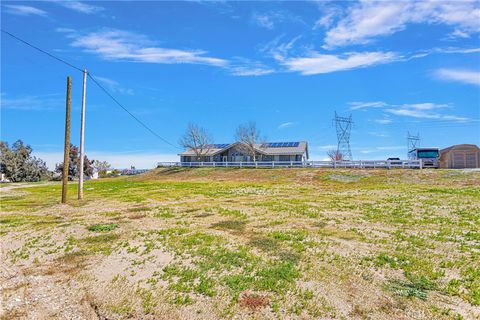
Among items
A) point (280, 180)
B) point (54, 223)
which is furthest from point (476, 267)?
point (280, 180)

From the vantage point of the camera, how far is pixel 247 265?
8.84 m

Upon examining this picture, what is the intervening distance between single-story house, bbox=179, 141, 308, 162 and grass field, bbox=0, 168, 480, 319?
5339cm

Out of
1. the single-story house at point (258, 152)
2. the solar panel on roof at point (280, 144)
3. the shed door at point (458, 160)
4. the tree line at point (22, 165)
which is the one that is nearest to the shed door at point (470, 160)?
the shed door at point (458, 160)

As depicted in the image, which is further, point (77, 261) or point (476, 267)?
point (77, 261)

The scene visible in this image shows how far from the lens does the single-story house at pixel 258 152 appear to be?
2771 inches

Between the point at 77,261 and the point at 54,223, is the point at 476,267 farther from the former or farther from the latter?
the point at 54,223

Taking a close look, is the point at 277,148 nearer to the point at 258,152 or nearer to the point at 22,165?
the point at 258,152

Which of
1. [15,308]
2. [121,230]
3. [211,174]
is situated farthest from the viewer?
[211,174]

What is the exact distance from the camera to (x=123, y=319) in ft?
21.0

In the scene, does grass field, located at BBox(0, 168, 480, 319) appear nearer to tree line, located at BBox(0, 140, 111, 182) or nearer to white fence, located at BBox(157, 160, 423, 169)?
white fence, located at BBox(157, 160, 423, 169)

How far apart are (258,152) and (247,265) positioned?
208 feet

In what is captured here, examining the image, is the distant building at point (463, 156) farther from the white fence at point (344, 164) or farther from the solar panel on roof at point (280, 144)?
the solar panel on roof at point (280, 144)

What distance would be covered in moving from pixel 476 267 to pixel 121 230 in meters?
12.0

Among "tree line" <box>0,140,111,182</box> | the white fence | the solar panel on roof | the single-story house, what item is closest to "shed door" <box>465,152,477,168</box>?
the white fence
